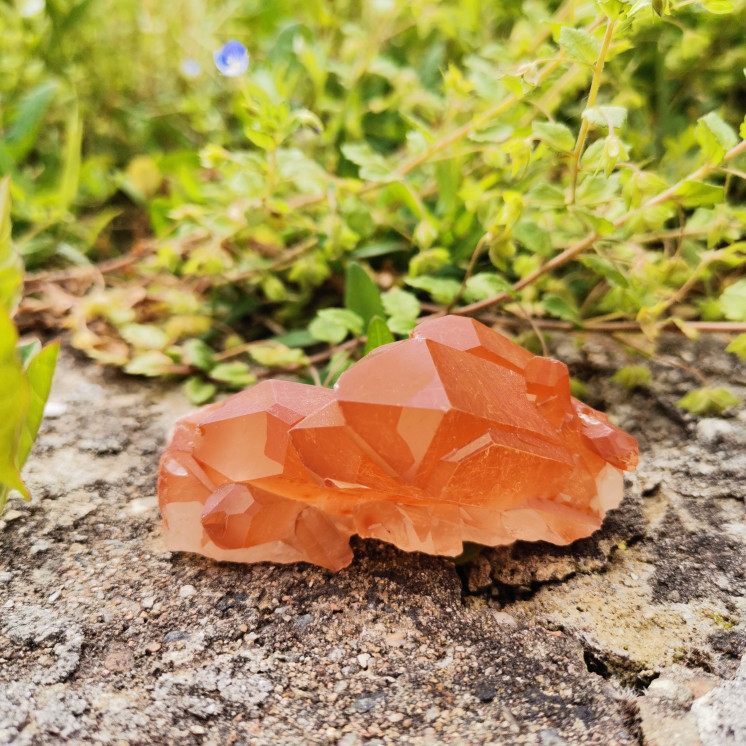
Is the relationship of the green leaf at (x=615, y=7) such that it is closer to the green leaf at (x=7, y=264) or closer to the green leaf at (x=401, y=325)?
the green leaf at (x=401, y=325)

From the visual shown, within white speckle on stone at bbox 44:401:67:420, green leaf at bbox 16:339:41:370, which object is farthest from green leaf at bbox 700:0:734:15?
white speckle on stone at bbox 44:401:67:420

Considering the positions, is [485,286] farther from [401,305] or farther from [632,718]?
[632,718]

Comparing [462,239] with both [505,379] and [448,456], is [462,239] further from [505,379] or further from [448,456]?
[448,456]

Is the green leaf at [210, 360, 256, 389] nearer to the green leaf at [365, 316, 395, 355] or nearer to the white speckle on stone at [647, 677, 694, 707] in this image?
the green leaf at [365, 316, 395, 355]

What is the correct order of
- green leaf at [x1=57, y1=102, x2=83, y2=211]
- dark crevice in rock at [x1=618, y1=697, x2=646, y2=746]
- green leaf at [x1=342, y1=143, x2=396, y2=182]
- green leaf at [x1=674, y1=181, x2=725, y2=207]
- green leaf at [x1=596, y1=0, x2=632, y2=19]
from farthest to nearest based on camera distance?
1. green leaf at [x1=57, y1=102, x2=83, y2=211]
2. green leaf at [x1=342, y1=143, x2=396, y2=182]
3. green leaf at [x1=674, y1=181, x2=725, y2=207]
4. green leaf at [x1=596, y1=0, x2=632, y2=19]
5. dark crevice in rock at [x1=618, y1=697, x2=646, y2=746]

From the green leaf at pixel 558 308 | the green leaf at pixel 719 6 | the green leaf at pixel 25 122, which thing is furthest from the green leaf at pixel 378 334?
the green leaf at pixel 25 122
